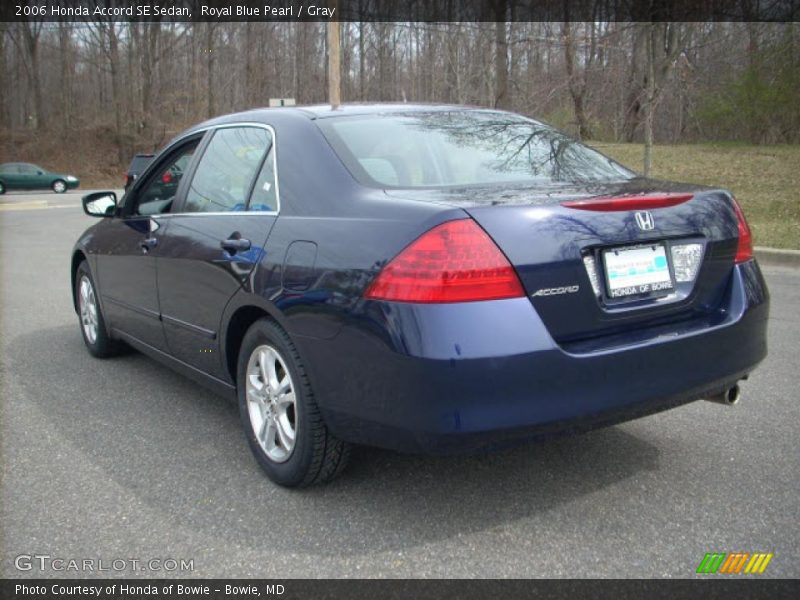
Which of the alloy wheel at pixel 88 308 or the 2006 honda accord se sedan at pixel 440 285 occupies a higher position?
the 2006 honda accord se sedan at pixel 440 285

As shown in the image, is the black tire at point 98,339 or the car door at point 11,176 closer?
the black tire at point 98,339

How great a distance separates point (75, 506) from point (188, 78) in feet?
164

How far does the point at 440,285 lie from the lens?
8.01 feet

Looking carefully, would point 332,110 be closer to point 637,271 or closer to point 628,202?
point 628,202

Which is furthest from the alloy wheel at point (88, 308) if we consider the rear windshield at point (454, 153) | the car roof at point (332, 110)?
the rear windshield at point (454, 153)

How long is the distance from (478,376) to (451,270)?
36cm

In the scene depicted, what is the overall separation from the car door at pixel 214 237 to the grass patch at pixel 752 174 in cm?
817

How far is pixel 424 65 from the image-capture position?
44.8 meters

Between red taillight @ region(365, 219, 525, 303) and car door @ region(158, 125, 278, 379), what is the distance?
2.83ft

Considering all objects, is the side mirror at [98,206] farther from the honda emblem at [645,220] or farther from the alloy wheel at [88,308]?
the honda emblem at [645,220]

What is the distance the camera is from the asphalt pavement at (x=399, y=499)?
259 centimetres

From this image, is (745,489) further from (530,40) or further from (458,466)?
(530,40)

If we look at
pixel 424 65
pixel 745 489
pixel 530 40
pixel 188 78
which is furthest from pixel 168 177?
pixel 188 78

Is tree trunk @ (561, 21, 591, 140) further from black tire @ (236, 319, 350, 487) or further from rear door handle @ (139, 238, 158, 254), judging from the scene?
black tire @ (236, 319, 350, 487)
